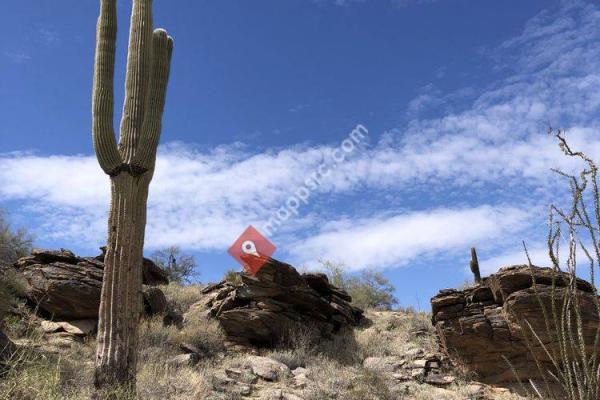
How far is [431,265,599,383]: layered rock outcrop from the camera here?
1062cm

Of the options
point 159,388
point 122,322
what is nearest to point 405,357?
point 159,388

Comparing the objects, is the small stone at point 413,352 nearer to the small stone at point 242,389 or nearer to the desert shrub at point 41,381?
the small stone at point 242,389

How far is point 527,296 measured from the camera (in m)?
10.6

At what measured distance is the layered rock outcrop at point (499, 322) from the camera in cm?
1062

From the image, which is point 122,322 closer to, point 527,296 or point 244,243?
point 244,243

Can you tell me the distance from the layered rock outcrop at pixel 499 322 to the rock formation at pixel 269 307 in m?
3.48

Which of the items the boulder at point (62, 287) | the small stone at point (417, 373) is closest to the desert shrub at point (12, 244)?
the boulder at point (62, 287)

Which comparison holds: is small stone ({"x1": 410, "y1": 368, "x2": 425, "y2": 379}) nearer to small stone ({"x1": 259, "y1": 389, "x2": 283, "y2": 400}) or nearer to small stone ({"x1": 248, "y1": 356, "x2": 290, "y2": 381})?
small stone ({"x1": 248, "y1": 356, "x2": 290, "y2": 381})

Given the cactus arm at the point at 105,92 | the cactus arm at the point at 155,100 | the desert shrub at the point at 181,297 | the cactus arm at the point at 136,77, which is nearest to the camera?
the cactus arm at the point at 105,92

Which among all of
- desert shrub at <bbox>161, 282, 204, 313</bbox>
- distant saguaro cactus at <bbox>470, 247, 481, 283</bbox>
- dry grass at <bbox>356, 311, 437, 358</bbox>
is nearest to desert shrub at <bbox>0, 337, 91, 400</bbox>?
desert shrub at <bbox>161, 282, 204, 313</bbox>

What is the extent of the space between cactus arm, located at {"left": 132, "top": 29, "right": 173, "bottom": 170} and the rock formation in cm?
556

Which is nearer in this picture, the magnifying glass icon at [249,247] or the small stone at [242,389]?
the small stone at [242,389]

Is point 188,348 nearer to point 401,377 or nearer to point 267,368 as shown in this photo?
point 267,368

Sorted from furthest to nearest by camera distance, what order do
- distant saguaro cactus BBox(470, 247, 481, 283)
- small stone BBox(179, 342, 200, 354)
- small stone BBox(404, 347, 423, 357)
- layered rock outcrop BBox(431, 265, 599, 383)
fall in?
distant saguaro cactus BBox(470, 247, 481, 283) < small stone BBox(404, 347, 423, 357) < small stone BBox(179, 342, 200, 354) < layered rock outcrop BBox(431, 265, 599, 383)
